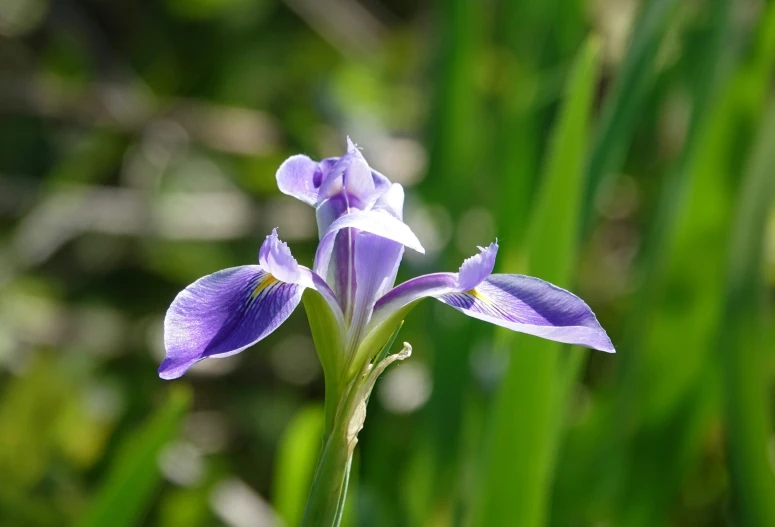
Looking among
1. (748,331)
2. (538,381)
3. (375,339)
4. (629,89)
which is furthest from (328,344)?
(748,331)

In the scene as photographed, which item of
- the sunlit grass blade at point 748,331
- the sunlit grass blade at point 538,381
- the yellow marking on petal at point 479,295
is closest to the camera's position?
the yellow marking on petal at point 479,295

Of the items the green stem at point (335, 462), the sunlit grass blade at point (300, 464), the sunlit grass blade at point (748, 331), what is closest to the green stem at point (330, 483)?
the green stem at point (335, 462)

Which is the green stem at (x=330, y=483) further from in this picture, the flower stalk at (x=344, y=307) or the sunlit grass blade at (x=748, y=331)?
the sunlit grass blade at (x=748, y=331)

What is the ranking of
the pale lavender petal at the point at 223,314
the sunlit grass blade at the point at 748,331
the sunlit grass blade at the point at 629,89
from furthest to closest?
the sunlit grass blade at the point at 748,331 < the sunlit grass blade at the point at 629,89 < the pale lavender petal at the point at 223,314

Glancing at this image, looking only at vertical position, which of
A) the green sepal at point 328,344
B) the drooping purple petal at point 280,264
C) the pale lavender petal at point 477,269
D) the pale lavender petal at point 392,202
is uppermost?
the pale lavender petal at point 392,202

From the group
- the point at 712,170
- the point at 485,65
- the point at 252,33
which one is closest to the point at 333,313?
the point at 712,170

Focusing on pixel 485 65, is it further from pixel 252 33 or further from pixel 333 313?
pixel 333 313
